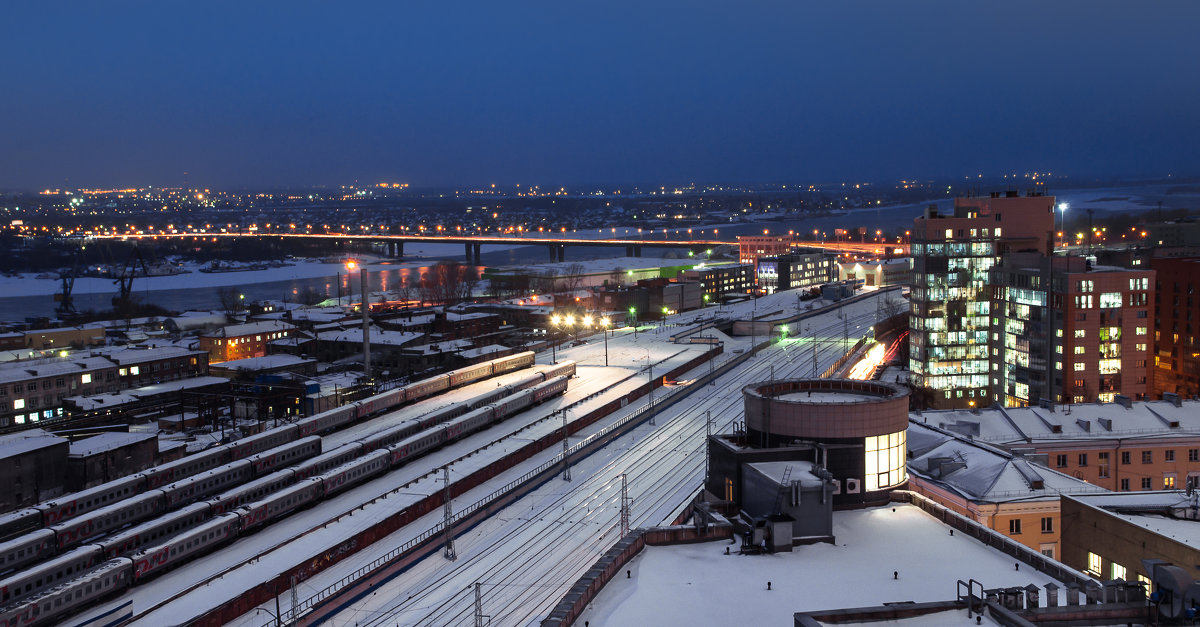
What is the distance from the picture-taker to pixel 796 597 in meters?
7.38

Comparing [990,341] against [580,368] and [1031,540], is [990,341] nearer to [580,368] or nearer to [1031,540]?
[580,368]

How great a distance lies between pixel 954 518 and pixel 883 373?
18623 millimetres

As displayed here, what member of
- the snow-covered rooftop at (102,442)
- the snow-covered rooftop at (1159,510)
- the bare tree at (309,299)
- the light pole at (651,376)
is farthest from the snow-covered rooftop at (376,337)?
the snow-covered rooftop at (1159,510)

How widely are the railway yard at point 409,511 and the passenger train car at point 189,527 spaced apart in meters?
0.03

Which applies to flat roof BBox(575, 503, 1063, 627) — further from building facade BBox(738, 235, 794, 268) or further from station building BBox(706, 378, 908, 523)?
building facade BBox(738, 235, 794, 268)

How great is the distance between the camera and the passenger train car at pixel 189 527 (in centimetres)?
1022

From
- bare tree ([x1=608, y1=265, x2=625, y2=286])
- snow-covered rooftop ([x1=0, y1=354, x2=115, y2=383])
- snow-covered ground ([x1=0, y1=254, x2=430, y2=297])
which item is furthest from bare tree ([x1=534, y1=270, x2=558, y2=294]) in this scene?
snow-covered rooftop ([x1=0, y1=354, x2=115, y2=383])

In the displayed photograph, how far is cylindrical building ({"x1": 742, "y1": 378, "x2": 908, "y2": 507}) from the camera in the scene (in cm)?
1018

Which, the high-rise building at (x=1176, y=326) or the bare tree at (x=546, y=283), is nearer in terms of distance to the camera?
the high-rise building at (x=1176, y=326)

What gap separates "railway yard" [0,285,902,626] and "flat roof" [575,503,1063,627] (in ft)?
Answer: 8.39

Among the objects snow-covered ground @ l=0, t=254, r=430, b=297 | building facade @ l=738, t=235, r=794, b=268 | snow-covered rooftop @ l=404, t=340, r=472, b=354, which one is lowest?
snow-covered rooftop @ l=404, t=340, r=472, b=354

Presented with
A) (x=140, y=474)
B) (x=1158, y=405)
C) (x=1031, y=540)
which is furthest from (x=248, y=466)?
(x=1158, y=405)

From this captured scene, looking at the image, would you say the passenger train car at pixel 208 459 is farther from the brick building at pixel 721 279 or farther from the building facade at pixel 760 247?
the building facade at pixel 760 247

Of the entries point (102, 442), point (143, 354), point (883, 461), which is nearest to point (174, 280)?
point (143, 354)
